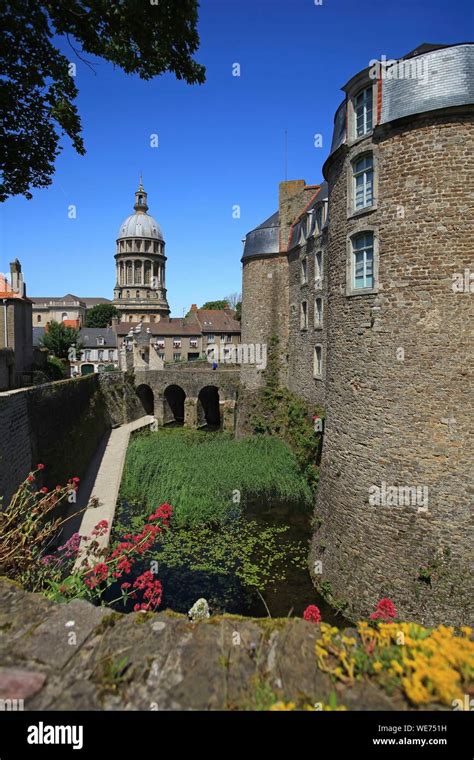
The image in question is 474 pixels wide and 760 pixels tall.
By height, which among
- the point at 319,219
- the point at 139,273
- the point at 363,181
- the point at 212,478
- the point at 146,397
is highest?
the point at 139,273

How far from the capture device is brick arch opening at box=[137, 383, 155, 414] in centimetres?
3412

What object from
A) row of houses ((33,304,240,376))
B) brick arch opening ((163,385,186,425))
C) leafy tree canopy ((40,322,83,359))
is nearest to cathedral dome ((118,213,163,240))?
row of houses ((33,304,240,376))

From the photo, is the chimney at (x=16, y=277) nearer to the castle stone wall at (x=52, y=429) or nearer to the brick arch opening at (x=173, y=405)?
the castle stone wall at (x=52, y=429)

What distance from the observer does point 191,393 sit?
3114 cm

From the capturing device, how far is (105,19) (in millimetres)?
7680

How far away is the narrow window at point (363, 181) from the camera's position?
8.67 meters

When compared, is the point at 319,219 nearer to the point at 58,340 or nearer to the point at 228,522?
the point at 228,522

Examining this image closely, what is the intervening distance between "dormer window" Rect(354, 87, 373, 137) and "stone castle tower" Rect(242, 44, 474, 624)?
0.10 feet

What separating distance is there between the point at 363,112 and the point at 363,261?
10.2ft

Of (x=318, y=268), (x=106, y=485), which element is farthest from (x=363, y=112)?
(x=106, y=485)

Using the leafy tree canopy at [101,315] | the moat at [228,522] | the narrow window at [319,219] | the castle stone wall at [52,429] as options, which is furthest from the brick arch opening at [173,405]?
the leafy tree canopy at [101,315]

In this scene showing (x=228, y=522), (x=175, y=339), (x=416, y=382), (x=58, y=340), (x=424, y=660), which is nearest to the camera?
(x=424, y=660)
